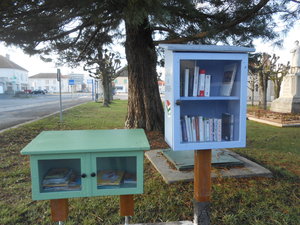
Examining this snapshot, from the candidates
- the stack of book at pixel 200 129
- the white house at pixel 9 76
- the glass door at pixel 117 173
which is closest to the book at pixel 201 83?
the stack of book at pixel 200 129

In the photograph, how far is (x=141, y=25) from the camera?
4.32m

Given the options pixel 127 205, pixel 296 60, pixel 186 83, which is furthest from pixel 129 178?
pixel 296 60

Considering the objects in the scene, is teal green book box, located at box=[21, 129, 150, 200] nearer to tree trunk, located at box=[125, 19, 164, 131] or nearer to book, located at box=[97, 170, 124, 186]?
book, located at box=[97, 170, 124, 186]

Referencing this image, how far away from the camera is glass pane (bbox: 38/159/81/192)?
182 cm

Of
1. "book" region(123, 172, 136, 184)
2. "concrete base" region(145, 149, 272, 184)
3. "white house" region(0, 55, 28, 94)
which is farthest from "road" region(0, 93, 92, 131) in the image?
"white house" region(0, 55, 28, 94)

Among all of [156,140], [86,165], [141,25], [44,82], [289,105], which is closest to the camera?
[86,165]

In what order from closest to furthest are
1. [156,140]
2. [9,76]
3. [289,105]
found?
1. [156,140]
2. [289,105]
3. [9,76]

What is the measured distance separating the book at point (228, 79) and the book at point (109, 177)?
120cm

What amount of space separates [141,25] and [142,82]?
5.73 ft

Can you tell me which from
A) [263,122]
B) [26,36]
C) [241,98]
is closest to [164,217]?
[241,98]

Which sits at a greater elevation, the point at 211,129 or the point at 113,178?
the point at 211,129

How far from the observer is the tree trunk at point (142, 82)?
5633 mm

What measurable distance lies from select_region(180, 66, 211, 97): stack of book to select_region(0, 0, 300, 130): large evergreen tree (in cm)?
75

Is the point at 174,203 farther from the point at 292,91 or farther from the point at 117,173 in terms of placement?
the point at 292,91
